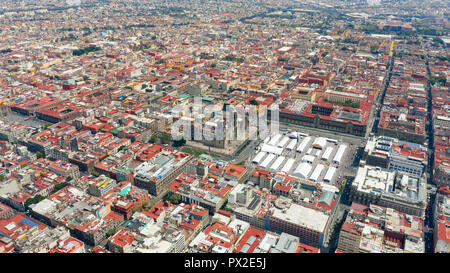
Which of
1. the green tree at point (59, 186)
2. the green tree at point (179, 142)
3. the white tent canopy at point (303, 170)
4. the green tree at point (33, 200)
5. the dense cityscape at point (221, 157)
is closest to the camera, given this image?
the dense cityscape at point (221, 157)

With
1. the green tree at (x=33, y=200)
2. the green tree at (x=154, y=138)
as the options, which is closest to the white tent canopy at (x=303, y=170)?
the green tree at (x=154, y=138)

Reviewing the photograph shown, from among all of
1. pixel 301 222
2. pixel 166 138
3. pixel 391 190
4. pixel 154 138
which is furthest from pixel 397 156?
pixel 154 138

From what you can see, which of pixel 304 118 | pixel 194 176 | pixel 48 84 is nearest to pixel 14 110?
pixel 48 84

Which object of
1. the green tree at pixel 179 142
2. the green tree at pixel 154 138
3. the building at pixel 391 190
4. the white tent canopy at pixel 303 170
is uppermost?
the green tree at pixel 154 138

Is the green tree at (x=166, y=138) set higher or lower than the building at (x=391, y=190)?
higher

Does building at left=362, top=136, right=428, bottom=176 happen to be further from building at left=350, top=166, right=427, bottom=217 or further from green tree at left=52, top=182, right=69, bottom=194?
green tree at left=52, top=182, right=69, bottom=194

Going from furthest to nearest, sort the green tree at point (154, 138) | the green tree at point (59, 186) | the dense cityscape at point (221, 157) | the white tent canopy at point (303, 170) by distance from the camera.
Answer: the green tree at point (154, 138)
the white tent canopy at point (303, 170)
the green tree at point (59, 186)
the dense cityscape at point (221, 157)

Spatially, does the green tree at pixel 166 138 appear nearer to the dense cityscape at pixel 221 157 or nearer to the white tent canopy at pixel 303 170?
the dense cityscape at pixel 221 157

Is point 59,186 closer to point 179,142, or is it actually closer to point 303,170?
point 179,142

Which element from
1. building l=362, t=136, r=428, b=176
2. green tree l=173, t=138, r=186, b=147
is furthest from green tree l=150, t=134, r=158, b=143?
building l=362, t=136, r=428, b=176
